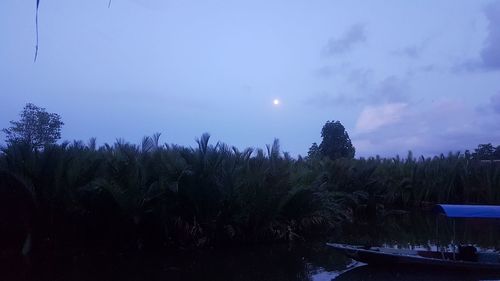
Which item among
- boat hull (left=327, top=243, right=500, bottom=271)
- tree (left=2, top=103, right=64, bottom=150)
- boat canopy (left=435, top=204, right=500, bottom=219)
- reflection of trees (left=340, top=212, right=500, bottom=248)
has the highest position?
tree (left=2, top=103, right=64, bottom=150)

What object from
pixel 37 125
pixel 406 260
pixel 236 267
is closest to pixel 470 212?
pixel 406 260

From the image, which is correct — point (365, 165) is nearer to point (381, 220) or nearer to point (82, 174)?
point (381, 220)

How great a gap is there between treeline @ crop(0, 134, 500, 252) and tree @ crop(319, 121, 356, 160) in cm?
2282

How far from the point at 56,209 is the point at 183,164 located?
3.69m

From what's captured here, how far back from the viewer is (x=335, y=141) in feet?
132

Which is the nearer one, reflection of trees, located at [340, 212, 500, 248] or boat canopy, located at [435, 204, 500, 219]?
boat canopy, located at [435, 204, 500, 219]

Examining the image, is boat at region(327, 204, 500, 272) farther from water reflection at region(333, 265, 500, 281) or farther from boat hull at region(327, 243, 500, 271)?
water reflection at region(333, 265, 500, 281)

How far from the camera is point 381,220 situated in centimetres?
2195

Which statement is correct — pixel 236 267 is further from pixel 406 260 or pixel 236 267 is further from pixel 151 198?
pixel 406 260

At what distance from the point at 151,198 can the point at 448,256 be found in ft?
25.8

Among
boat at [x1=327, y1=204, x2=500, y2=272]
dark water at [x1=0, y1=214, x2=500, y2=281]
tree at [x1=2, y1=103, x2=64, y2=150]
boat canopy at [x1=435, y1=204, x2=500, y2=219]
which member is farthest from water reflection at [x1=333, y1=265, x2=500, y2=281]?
tree at [x1=2, y1=103, x2=64, y2=150]

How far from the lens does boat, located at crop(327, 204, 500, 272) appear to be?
11188mm

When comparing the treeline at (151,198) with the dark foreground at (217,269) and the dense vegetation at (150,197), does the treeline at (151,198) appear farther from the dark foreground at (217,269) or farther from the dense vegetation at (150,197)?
the dark foreground at (217,269)

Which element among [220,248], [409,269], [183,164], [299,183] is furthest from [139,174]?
[409,269]
